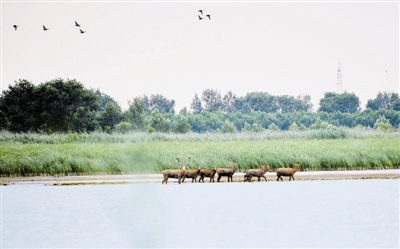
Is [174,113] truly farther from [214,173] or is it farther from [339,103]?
[214,173]

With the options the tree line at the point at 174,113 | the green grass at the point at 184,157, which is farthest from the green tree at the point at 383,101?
the green grass at the point at 184,157

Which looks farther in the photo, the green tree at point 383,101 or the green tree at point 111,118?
the green tree at point 383,101

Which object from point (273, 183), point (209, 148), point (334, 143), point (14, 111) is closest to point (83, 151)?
point (209, 148)

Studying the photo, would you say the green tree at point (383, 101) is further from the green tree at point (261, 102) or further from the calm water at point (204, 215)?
the calm water at point (204, 215)

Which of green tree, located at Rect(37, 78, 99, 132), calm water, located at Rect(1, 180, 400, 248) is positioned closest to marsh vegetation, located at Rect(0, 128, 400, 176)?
calm water, located at Rect(1, 180, 400, 248)

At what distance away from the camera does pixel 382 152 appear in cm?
3108

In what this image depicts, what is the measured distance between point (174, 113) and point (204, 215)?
2872 inches

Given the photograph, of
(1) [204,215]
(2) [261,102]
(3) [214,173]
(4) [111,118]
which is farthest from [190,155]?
(2) [261,102]

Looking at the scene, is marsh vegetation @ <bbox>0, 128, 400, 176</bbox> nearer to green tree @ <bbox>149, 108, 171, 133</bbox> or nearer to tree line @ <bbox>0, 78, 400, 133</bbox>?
tree line @ <bbox>0, 78, 400, 133</bbox>

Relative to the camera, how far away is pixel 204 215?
2172cm

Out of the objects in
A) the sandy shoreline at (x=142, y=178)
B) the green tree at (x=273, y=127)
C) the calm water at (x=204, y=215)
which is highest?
the green tree at (x=273, y=127)

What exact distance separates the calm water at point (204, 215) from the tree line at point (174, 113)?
23.3 metres

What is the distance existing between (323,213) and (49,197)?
27.2ft

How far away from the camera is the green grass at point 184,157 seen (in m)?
29.4
